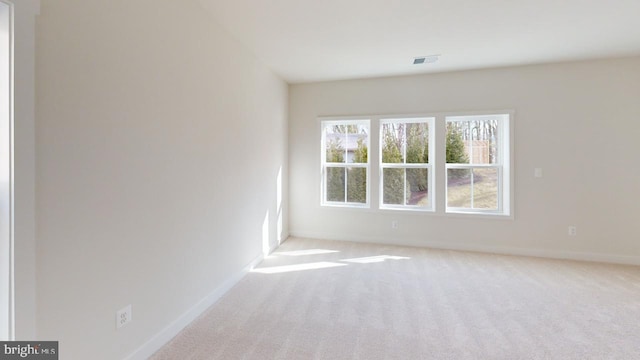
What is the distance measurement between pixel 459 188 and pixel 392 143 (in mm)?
1253

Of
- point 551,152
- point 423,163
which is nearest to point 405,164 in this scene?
point 423,163

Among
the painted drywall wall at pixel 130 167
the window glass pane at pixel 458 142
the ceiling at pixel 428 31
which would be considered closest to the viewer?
the painted drywall wall at pixel 130 167

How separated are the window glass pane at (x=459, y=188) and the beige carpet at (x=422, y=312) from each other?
37.3 inches

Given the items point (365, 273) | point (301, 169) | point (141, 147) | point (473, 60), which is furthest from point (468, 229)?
point (141, 147)

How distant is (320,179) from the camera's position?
15.7 feet

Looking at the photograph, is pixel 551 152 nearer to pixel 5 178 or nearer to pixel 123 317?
pixel 123 317

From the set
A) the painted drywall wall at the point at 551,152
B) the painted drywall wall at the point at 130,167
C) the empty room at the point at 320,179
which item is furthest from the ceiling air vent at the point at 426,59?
the painted drywall wall at the point at 130,167

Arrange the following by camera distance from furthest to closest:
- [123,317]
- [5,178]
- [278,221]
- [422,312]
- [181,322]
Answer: [278,221] → [422,312] → [181,322] → [123,317] → [5,178]

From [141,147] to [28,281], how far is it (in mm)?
917

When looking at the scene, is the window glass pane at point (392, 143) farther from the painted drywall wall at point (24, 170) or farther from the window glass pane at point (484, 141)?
the painted drywall wall at point (24, 170)

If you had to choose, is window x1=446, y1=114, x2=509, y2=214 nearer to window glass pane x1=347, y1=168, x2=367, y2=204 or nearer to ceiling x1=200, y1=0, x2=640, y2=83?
ceiling x1=200, y1=0, x2=640, y2=83

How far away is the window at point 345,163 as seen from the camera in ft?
15.5

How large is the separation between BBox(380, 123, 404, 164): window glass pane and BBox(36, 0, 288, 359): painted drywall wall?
253 cm

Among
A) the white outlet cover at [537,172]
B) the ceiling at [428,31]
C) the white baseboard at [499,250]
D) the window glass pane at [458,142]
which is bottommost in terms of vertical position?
the white baseboard at [499,250]
